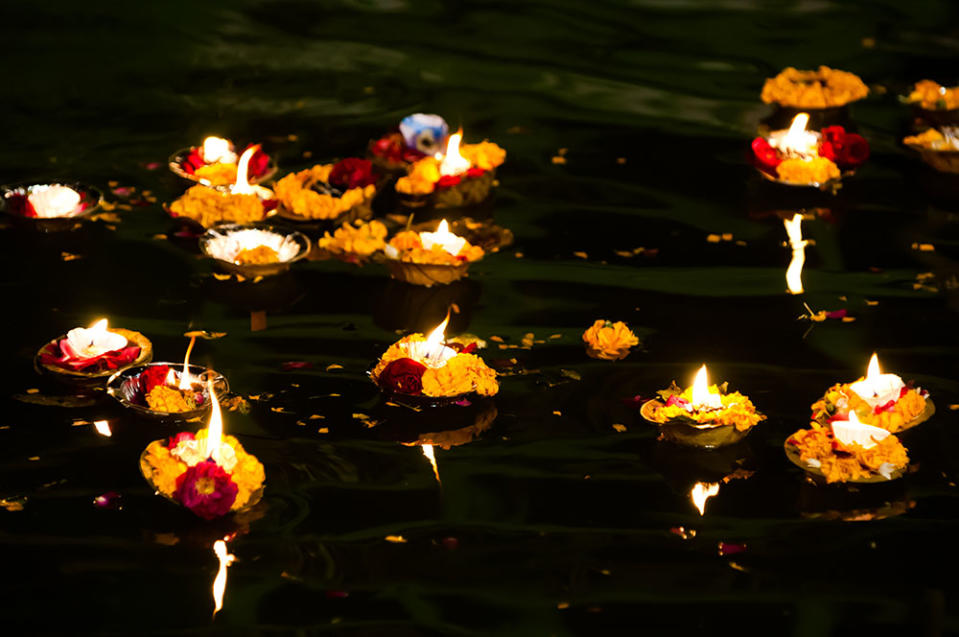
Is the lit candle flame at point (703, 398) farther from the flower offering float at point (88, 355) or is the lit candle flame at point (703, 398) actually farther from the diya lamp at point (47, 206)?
the diya lamp at point (47, 206)

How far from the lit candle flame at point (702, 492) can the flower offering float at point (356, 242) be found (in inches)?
42.2

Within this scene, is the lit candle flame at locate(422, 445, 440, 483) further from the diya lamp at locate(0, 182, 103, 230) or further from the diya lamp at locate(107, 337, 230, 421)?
the diya lamp at locate(0, 182, 103, 230)

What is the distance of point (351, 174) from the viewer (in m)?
3.17

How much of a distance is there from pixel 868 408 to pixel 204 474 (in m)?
1.10

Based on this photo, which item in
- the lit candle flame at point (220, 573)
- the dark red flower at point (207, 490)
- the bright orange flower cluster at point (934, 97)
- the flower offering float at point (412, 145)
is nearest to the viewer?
the lit candle flame at point (220, 573)

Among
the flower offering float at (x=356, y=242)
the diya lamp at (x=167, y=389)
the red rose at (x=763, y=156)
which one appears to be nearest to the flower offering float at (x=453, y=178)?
the flower offering float at (x=356, y=242)

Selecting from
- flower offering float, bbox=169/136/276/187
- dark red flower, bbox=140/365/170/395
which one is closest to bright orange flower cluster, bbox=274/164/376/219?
flower offering float, bbox=169/136/276/187

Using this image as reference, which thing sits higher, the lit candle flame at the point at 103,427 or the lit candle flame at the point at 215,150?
the lit candle flame at the point at 215,150

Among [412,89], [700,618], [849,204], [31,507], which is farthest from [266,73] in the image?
[700,618]

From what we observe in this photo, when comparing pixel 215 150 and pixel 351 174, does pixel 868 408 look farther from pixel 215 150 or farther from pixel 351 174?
pixel 215 150

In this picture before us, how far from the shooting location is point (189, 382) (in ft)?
7.55

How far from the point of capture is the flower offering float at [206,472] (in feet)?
6.45

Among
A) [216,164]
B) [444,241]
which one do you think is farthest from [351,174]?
[444,241]

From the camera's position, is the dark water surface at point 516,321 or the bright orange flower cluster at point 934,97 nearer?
the dark water surface at point 516,321
